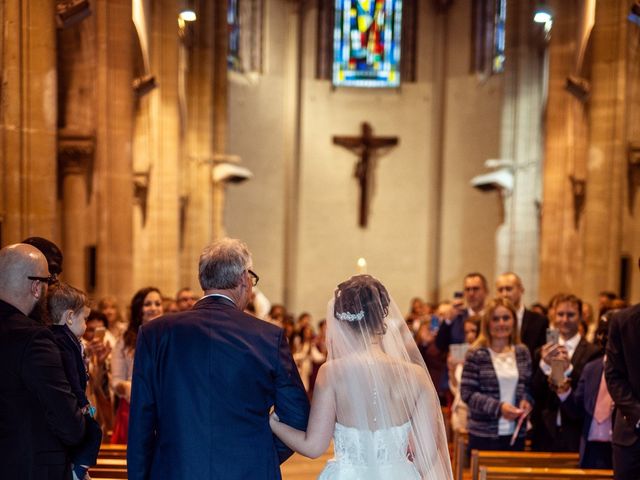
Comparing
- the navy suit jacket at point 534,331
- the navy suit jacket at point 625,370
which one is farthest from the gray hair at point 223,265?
the navy suit jacket at point 534,331

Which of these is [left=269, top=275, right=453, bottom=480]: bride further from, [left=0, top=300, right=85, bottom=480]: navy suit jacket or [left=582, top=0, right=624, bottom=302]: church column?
[left=582, top=0, right=624, bottom=302]: church column

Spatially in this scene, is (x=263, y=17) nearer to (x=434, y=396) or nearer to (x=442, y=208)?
(x=442, y=208)

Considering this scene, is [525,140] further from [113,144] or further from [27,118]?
[27,118]

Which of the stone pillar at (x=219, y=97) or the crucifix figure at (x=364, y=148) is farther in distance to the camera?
the crucifix figure at (x=364, y=148)

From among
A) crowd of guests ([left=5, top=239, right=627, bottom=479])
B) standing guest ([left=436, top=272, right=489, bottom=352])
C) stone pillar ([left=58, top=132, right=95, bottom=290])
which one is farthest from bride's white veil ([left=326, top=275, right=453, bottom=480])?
stone pillar ([left=58, top=132, right=95, bottom=290])

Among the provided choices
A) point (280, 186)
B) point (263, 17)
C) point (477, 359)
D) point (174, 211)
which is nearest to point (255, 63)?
point (263, 17)

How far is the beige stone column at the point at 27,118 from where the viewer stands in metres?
9.00

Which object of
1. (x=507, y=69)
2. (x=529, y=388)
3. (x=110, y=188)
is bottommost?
(x=529, y=388)

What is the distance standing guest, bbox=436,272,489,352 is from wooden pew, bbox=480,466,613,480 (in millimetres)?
3049

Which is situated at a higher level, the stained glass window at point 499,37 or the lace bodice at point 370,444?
the stained glass window at point 499,37

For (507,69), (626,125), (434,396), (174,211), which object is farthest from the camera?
(507,69)

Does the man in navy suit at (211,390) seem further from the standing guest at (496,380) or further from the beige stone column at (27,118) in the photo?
the beige stone column at (27,118)

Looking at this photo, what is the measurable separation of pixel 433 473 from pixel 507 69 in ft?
55.5

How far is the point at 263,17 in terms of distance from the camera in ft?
77.0
